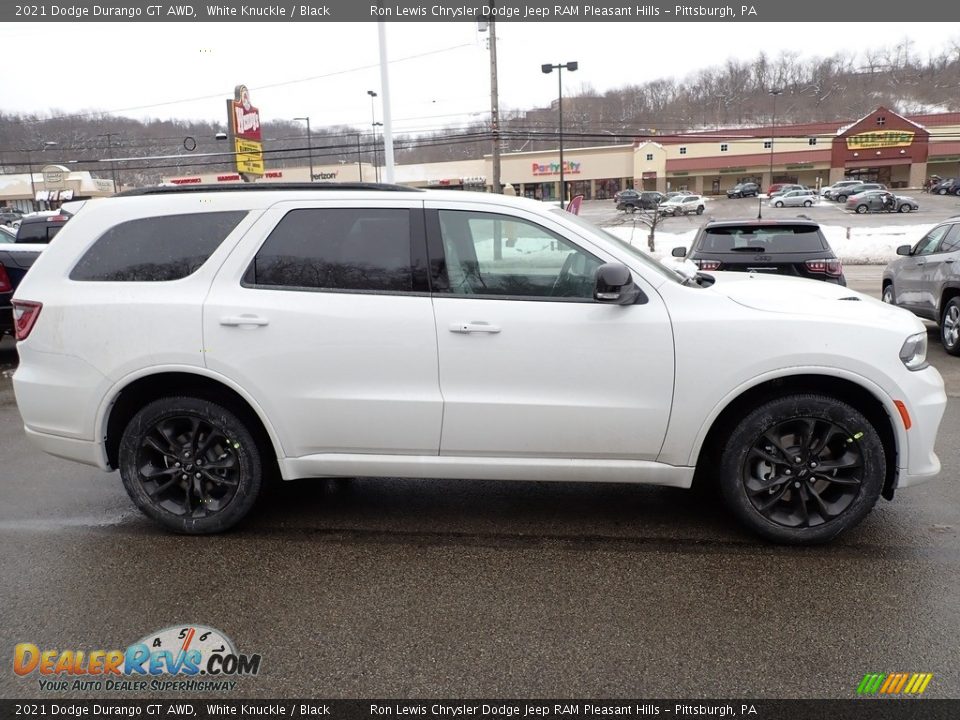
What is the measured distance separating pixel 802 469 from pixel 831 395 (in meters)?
0.40

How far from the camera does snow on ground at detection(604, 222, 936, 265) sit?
2519cm

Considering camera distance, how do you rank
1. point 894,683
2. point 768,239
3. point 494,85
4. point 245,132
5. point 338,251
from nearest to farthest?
point 894,683, point 338,251, point 768,239, point 494,85, point 245,132

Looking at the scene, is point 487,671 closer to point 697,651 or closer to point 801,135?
point 697,651

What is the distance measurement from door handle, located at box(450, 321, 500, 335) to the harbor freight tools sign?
85.3ft

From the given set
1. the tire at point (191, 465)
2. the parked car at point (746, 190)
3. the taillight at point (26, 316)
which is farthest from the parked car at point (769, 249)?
the parked car at point (746, 190)

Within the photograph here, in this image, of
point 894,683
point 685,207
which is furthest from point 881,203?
point 894,683

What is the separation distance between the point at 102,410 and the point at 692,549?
126 inches

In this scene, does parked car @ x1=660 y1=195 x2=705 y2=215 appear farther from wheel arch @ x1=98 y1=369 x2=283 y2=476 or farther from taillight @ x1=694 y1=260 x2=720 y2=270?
wheel arch @ x1=98 y1=369 x2=283 y2=476

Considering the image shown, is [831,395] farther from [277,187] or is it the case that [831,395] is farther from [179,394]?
[179,394]

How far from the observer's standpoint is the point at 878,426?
3502 mm

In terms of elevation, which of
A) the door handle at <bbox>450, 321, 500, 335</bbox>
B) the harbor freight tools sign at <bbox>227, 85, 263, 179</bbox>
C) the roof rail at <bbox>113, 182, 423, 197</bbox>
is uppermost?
the harbor freight tools sign at <bbox>227, 85, 263, 179</bbox>

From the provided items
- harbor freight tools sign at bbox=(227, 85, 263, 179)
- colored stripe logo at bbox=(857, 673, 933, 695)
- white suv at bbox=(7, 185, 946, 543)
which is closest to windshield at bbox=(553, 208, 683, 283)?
white suv at bbox=(7, 185, 946, 543)

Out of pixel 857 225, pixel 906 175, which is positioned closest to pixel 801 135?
pixel 906 175

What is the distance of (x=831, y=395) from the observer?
136 inches
